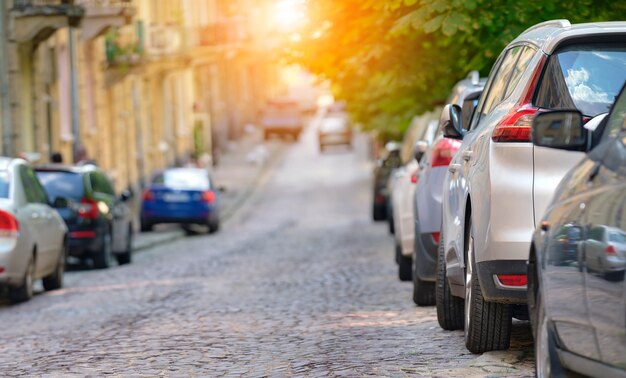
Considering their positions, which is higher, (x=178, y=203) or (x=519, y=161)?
(x=519, y=161)

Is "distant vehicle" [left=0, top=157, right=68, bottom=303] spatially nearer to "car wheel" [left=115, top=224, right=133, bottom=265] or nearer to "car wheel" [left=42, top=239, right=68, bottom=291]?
"car wheel" [left=42, top=239, right=68, bottom=291]

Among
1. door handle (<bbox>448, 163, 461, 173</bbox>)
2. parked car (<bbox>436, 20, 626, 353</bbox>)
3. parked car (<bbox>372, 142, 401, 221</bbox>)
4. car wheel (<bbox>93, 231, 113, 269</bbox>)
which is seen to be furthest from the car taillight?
parked car (<bbox>436, 20, 626, 353</bbox>)

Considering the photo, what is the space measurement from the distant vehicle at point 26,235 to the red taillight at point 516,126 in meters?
7.98

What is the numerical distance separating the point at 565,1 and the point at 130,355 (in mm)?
6816

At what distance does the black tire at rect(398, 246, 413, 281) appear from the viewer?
1684cm

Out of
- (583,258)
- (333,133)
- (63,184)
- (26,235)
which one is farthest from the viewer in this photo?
(333,133)

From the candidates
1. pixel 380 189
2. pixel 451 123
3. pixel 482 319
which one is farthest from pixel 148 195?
pixel 482 319

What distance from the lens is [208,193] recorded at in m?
34.5

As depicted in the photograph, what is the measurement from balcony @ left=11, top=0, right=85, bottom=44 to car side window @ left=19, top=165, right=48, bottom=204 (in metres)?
13.8

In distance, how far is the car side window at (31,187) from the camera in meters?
17.1

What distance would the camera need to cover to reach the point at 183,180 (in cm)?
3484

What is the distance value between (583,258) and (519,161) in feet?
6.49

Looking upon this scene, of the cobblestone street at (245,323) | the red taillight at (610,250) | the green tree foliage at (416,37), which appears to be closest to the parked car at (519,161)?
the cobblestone street at (245,323)

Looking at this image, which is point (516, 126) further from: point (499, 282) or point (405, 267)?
point (405, 267)
